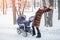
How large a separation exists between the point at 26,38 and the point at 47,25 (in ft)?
15.1

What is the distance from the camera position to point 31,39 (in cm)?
941

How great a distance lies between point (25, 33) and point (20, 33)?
2.45ft

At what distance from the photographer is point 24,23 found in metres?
10.5

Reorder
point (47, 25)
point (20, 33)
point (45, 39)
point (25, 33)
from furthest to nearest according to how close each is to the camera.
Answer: point (47, 25), point (20, 33), point (25, 33), point (45, 39)

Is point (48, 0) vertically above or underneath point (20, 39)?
above

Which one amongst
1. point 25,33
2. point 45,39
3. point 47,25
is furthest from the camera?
point 47,25

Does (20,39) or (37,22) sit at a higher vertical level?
(37,22)

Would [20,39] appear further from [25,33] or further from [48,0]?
[48,0]

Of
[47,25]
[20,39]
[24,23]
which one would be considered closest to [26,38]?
[20,39]

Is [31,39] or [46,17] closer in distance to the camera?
[31,39]

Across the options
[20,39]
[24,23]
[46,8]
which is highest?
[46,8]

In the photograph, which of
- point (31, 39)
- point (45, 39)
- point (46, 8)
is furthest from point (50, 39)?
point (46, 8)

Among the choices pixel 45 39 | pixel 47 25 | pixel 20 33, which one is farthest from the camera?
pixel 47 25

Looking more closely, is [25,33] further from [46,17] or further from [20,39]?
[46,17]
